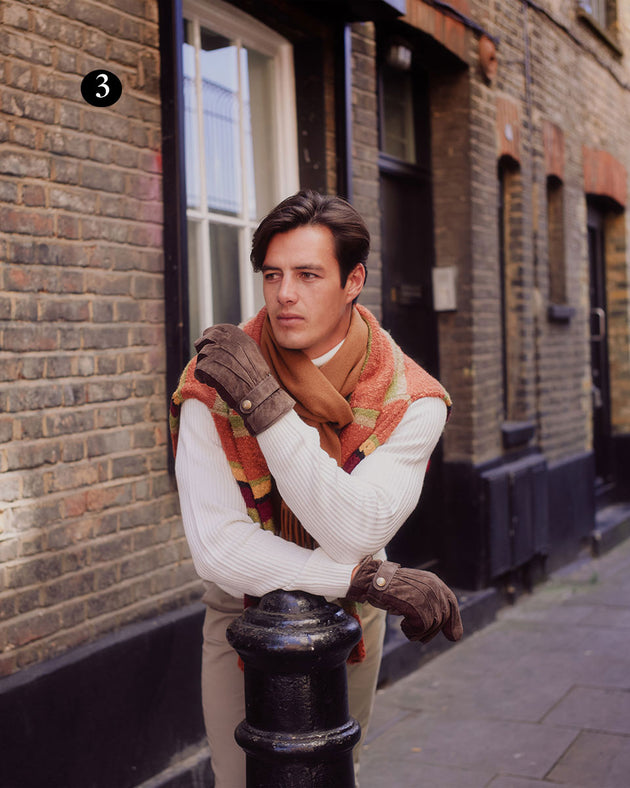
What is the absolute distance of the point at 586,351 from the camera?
8656 millimetres

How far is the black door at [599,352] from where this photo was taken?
9922 mm

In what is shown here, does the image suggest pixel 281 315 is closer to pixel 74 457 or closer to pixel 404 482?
pixel 404 482

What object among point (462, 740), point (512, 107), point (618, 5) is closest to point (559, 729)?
point (462, 740)

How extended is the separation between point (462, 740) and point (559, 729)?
0.45 meters

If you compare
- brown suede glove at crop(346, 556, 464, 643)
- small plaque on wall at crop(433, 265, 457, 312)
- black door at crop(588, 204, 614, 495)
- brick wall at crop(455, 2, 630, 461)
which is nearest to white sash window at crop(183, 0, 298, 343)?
small plaque on wall at crop(433, 265, 457, 312)

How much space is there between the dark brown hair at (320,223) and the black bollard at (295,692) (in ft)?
2.50

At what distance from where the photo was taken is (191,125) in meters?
4.29

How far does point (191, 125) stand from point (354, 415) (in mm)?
2500

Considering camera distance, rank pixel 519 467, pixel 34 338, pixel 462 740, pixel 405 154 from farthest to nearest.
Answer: pixel 519 467
pixel 405 154
pixel 462 740
pixel 34 338

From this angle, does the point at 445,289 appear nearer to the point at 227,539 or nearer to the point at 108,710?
the point at 108,710

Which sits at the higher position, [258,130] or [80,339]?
[258,130]

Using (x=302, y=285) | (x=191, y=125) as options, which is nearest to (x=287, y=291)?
(x=302, y=285)

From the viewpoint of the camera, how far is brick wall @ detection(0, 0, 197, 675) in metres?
3.19

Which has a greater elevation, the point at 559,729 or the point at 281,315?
the point at 281,315
